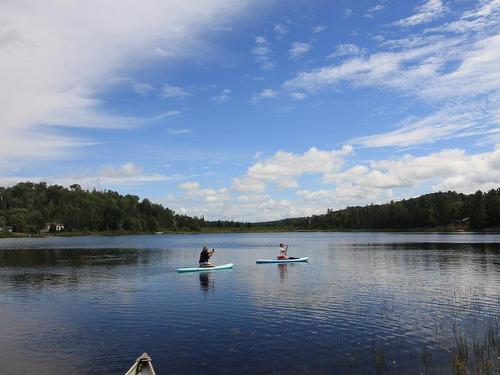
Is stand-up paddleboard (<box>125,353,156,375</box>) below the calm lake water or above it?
above

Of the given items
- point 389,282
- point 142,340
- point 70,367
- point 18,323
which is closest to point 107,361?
point 70,367

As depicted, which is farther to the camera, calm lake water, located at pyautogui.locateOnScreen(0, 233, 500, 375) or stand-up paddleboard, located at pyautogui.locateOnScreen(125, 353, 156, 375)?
calm lake water, located at pyautogui.locateOnScreen(0, 233, 500, 375)

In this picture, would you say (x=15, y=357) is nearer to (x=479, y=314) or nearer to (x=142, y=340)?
(x=142, y=340)

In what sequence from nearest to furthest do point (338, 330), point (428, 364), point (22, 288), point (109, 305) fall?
point (428, 364)
point (338, 330)
point (109, 305)
point (22, 288)

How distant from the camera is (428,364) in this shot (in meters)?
17.0

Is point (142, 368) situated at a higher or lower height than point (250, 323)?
higher

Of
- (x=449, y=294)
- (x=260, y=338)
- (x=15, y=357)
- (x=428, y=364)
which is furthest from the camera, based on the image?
(x=449, y=294)

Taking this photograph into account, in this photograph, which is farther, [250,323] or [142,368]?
[250,323]

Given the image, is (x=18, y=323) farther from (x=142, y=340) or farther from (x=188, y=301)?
(x=188, y=301)

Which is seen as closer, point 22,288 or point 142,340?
point 142,340

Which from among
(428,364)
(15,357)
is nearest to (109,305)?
(15,357)

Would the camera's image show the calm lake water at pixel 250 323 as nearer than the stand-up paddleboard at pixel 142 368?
No

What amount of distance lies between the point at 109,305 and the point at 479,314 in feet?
72.0

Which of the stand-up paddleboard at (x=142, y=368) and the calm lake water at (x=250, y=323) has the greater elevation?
the stand-up paddleboard at (x=142, y=368)
